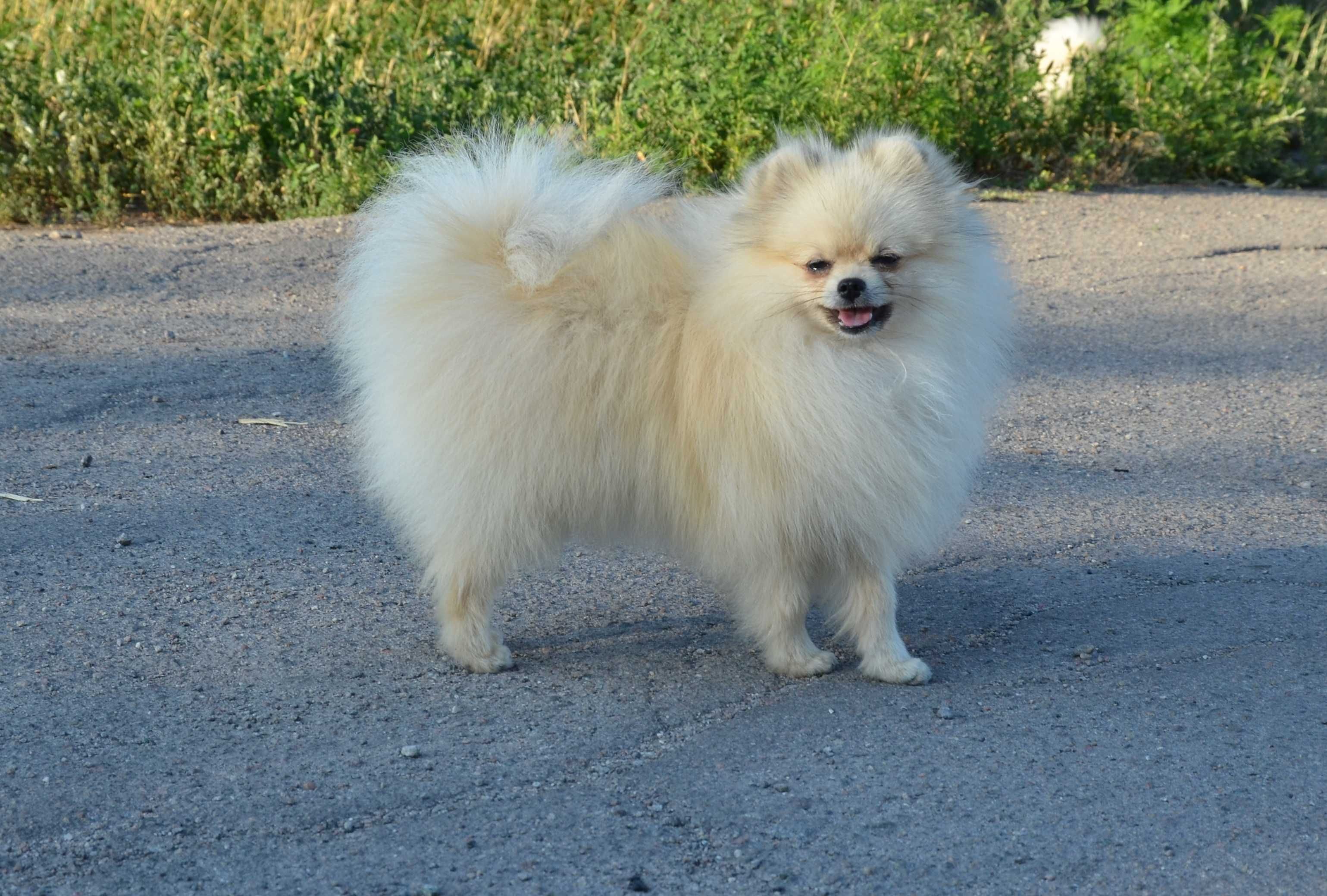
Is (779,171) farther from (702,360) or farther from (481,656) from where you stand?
(481,656)

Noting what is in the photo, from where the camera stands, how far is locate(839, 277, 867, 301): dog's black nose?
3.53m

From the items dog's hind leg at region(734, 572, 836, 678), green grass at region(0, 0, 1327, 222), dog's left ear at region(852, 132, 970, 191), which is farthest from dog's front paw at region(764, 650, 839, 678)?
green grass at region(0, 0, 1327, 222)

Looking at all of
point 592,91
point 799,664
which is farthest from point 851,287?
point 592,91

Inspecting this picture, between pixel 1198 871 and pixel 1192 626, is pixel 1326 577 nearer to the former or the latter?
pixel 1192 626

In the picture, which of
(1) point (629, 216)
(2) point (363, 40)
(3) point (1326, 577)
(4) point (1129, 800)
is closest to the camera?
(4) point (1129, 800)

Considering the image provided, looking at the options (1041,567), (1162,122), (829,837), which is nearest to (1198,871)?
(829,837)

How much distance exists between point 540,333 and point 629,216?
18.1 inches

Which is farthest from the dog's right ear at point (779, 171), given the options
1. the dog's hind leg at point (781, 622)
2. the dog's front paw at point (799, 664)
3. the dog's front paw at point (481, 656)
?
the dog's front paw at point (481, 656)

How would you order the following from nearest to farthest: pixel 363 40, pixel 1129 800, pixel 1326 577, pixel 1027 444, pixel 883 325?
pixel 1129 800 → pixel 883 325 → pixel 1326 577 → pixel 1027 444 → pixel 363 40

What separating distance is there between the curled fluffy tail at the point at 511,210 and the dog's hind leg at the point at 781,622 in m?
1.03

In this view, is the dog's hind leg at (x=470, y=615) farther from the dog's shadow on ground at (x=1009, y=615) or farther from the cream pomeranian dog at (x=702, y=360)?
the dog's shadow on ground at (x=1009, y=615)

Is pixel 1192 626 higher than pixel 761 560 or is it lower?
lower

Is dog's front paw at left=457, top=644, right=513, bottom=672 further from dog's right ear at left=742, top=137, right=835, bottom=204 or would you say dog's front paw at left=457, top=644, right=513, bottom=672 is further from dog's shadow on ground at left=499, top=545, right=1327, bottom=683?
dog's right ear at left=742, top=137, right=835, bottom=204

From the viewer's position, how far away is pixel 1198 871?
9.77 feet
